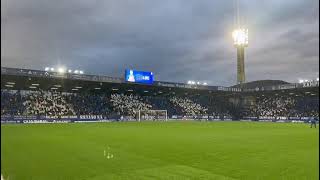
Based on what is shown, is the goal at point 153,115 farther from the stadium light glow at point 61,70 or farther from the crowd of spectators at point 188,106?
the stadium light glow at point 61,70

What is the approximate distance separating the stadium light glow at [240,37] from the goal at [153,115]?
27.0 metres

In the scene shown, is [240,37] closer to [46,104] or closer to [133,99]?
[133,99]

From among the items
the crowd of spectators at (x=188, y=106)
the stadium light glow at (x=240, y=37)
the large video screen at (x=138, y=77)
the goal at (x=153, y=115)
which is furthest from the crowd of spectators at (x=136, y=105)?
the stadium light glow at (x=240, y=37)

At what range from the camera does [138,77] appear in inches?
2879

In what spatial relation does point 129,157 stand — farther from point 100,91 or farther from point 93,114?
point 100,91

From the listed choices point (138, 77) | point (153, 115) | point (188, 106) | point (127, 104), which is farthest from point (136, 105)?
point (188, 106)

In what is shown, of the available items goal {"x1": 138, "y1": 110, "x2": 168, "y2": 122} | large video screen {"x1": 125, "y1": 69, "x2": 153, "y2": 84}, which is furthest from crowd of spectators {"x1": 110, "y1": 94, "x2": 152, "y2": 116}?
large video screen {"x1": 125, "y1": 69, "x2": 153, "y2": 84}

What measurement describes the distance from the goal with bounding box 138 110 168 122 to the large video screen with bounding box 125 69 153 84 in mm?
7420

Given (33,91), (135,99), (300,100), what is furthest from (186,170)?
(300,100)

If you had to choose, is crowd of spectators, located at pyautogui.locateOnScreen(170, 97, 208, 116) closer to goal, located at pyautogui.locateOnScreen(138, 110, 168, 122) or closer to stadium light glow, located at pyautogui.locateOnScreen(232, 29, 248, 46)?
goal, located at pyautogui.locateOnScreen(138, 110, 168, 122)

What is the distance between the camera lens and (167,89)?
81.6 meters

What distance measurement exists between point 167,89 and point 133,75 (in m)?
12.0

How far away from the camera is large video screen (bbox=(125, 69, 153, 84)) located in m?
72.0

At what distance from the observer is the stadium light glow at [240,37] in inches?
3455
